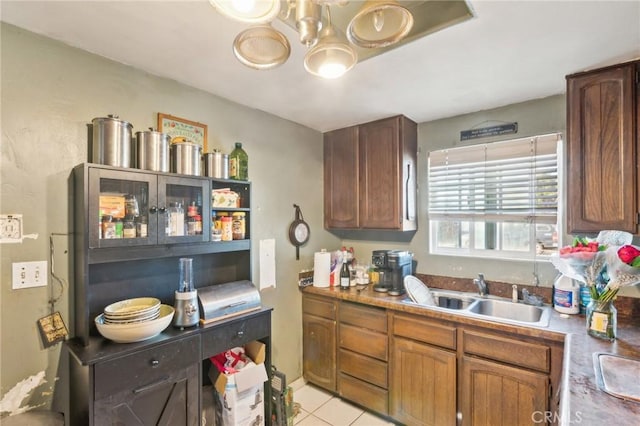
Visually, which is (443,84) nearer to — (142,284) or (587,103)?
(587,103)

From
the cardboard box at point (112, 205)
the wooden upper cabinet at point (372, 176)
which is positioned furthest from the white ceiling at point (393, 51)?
the cardboard box at point (112, 205)

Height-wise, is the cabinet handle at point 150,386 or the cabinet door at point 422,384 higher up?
the cabinet handle at point 150,386

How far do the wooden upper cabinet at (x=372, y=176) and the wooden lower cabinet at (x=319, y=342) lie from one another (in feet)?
2.56

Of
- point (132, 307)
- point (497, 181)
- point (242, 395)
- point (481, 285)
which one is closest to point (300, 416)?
point (242, 395)

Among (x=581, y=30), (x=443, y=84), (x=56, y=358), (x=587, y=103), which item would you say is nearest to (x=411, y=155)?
(x=443, y=84)

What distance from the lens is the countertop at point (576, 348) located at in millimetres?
946

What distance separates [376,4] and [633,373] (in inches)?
65.9

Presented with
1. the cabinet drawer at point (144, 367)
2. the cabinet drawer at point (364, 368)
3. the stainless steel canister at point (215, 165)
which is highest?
the stainless steel canister at point (215, 165)

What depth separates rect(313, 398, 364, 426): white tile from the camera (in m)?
2.25

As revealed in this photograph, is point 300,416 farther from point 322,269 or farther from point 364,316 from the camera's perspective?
point 322,269

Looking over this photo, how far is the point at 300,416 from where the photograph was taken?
230 centimetres

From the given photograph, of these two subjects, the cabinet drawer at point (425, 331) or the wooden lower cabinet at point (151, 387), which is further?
the cabinet drawer at point (425, 331)

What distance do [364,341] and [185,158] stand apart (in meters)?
1.83

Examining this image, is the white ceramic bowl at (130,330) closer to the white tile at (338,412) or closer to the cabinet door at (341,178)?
the white tile at (338,412)
